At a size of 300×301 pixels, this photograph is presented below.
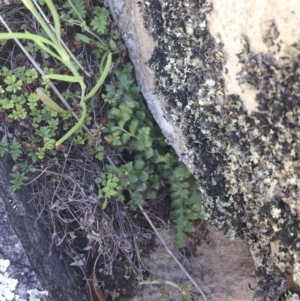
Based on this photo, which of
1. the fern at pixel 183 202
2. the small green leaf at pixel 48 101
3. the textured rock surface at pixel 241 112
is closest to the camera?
the textured rock surface at pixel 241 112

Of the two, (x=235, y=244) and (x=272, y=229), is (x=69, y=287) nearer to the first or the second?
(x=235, y=244)

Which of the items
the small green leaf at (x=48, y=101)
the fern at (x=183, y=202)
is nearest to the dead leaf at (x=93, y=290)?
the fern at (x=183, y=202)

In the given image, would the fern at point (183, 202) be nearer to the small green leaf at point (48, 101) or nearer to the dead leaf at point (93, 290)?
the dead leaf at point (93, 290)

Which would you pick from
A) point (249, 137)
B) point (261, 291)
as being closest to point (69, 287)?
point (261, 291)

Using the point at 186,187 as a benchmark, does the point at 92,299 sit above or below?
below

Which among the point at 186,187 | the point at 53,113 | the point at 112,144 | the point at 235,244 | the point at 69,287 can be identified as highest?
the point at 53,113

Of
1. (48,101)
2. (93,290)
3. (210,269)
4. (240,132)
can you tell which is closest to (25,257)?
(93,290)
